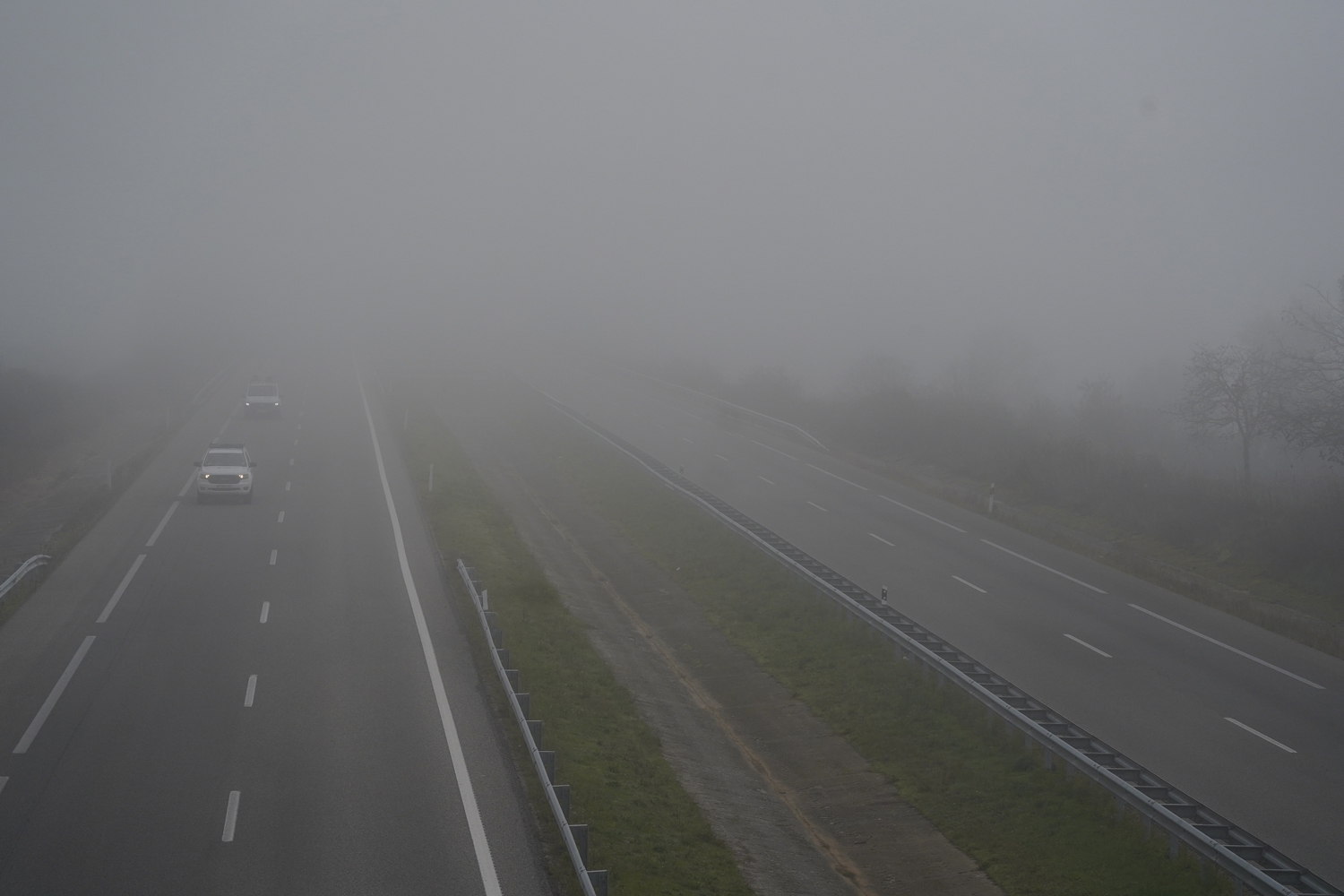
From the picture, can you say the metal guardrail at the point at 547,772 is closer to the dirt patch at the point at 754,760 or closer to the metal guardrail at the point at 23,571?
the dirt patch at the point at 754,760

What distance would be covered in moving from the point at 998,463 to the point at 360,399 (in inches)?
1670

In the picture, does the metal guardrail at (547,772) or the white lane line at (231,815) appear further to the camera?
the white lane line at (231,815)

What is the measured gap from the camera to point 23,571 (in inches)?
877

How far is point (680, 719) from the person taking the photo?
1833 centimetres

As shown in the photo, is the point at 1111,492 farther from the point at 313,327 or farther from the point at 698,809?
the point at 313,327

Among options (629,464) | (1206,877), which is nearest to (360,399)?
(629,464)

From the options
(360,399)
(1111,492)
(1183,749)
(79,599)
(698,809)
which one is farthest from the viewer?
(360,399)

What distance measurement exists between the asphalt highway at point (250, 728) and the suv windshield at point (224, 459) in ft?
18.4

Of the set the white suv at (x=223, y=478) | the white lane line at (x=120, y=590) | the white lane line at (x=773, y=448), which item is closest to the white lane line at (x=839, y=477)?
the white lane line at (x=773, y=448)

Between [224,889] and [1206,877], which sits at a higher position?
[1206,877]

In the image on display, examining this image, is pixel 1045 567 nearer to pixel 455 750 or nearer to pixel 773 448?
pixel 455 750

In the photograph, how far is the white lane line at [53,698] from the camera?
1405 cm

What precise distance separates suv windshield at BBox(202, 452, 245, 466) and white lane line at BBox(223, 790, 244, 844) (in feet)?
78.4

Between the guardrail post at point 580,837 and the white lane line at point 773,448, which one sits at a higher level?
the guardrail post at point 580,837
